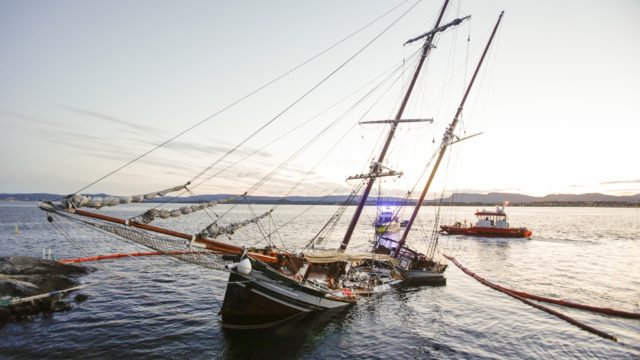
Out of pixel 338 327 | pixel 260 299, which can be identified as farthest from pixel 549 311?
pixel 260 299

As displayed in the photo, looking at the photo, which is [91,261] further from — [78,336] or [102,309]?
[78,336]

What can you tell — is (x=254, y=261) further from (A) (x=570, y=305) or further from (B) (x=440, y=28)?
(A) (x=570, y=305)

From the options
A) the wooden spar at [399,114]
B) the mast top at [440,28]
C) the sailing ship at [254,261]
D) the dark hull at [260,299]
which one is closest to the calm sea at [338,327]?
the dark hull at [260,299]

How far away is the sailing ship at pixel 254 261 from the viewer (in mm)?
12336

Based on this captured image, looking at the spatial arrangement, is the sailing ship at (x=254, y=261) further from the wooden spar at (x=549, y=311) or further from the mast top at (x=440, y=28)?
the wooden spar at (x=549, y=311)

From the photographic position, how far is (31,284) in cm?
1903

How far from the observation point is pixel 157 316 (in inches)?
708

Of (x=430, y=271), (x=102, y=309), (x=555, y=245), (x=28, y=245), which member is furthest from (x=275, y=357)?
(x=555, y=245)

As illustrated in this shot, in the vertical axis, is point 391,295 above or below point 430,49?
below

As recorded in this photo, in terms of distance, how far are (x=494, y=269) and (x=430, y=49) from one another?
88.7 feet

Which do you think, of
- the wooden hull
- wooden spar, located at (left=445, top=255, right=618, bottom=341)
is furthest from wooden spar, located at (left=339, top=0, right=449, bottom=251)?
the wooden hull

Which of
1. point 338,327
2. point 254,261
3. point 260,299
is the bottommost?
point 338,327

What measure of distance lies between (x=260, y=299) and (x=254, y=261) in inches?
87.3

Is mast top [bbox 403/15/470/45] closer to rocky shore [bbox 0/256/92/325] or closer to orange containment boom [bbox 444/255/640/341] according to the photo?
orange containment boom [bbox 444/255/640/341]
